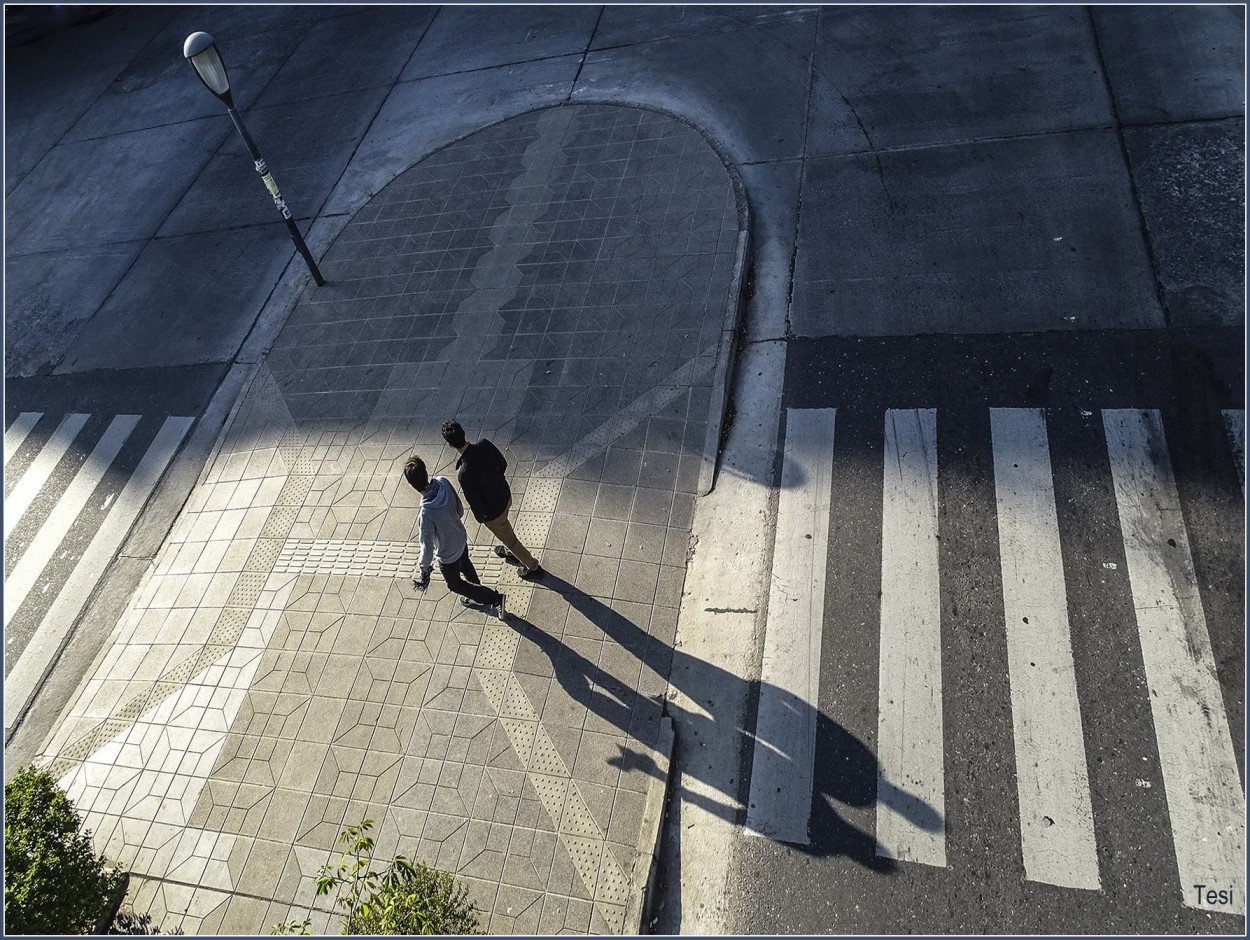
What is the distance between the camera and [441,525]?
650 cm

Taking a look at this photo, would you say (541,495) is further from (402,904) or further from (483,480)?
(402,904)

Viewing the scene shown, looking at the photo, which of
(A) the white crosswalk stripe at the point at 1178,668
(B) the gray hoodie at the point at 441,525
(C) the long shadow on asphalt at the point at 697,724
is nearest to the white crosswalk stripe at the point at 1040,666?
(A) the white crosswalk stripe at the point at 1178,668

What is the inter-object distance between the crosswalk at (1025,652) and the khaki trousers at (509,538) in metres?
2.40

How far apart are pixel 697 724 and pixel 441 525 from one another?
2.85m

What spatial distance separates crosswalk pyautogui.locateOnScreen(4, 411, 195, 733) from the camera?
891 cm

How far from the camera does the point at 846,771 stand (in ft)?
19.8

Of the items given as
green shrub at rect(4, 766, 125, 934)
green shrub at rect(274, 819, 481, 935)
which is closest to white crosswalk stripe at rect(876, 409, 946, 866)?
green shrub at rect(274, 819, 481, 935)

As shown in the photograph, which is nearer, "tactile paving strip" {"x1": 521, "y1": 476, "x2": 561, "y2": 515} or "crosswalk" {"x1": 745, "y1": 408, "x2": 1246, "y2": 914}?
"crosswalk" {"x1": 745, "y1": 408, "x2": 1246, "y2": 914}

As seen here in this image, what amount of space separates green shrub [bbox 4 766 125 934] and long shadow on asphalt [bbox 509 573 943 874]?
3953mm

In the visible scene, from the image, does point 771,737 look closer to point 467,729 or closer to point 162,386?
point 467,729

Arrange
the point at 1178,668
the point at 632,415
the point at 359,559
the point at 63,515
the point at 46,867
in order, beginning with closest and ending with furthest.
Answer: the point at 46,867
the point at 1178,668
the point at 359,559
the point at 632,415
the point at 63,515

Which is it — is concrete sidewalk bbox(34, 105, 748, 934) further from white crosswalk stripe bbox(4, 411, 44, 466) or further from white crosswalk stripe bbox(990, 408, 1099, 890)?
white crosswalk stripe bbox(4, 411, 44, 466)

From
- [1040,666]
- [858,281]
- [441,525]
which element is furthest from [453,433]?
[858,281]

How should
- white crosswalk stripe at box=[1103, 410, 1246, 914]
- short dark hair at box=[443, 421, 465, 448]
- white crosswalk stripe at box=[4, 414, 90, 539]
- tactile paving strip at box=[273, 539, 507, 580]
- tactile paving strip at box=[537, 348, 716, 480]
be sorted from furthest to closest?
white crosswalk stripe at box=[4, 414, 90, 539]
tactile paving strip at box=[537, 348, 716, 480]
tactile paving strip at box=[273, 539, 507, 580]
short dark hair at box=[443, 421, 465, 448]
white crosswalk stripe at box=[1103, 410, 1246, 914]
